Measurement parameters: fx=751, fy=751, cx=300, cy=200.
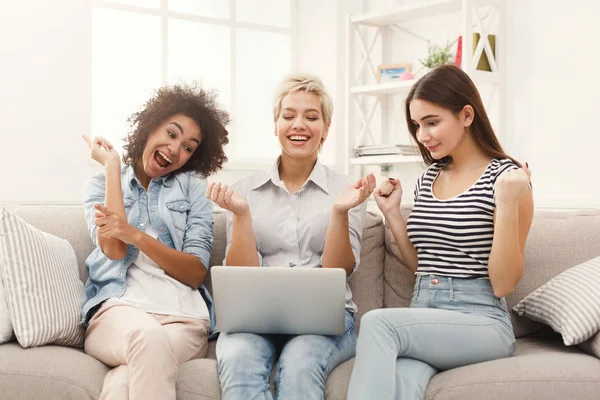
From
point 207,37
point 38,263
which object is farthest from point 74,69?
point 38,263

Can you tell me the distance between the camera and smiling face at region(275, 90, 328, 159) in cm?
224

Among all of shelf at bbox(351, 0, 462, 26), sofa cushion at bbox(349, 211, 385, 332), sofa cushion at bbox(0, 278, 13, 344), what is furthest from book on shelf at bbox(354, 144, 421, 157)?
sofa cushion at bbox(0, 278, 13, 344)

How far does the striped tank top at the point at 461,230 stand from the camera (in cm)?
201

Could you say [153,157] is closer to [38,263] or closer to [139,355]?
[38,263]

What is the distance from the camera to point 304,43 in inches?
196

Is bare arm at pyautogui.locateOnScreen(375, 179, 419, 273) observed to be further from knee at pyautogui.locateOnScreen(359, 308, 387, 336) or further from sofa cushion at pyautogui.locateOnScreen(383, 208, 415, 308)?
knee at pyautogui.locateOnScreen(359, 308, 387, 336)

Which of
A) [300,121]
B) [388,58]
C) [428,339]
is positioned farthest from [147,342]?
[388,58]

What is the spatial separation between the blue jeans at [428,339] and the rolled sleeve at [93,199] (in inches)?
34.4

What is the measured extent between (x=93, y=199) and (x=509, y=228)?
1.20m

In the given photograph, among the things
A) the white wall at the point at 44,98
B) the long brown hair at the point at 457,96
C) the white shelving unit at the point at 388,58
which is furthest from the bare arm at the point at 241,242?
the white wall at the point at 44,98

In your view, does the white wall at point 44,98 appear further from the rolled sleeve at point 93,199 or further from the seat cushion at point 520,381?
the seat cushion at point 520,381

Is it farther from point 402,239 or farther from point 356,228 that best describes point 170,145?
point 402,239

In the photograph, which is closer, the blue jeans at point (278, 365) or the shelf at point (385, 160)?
the blue jeans at point (278, 365)

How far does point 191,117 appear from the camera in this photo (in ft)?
7.76
